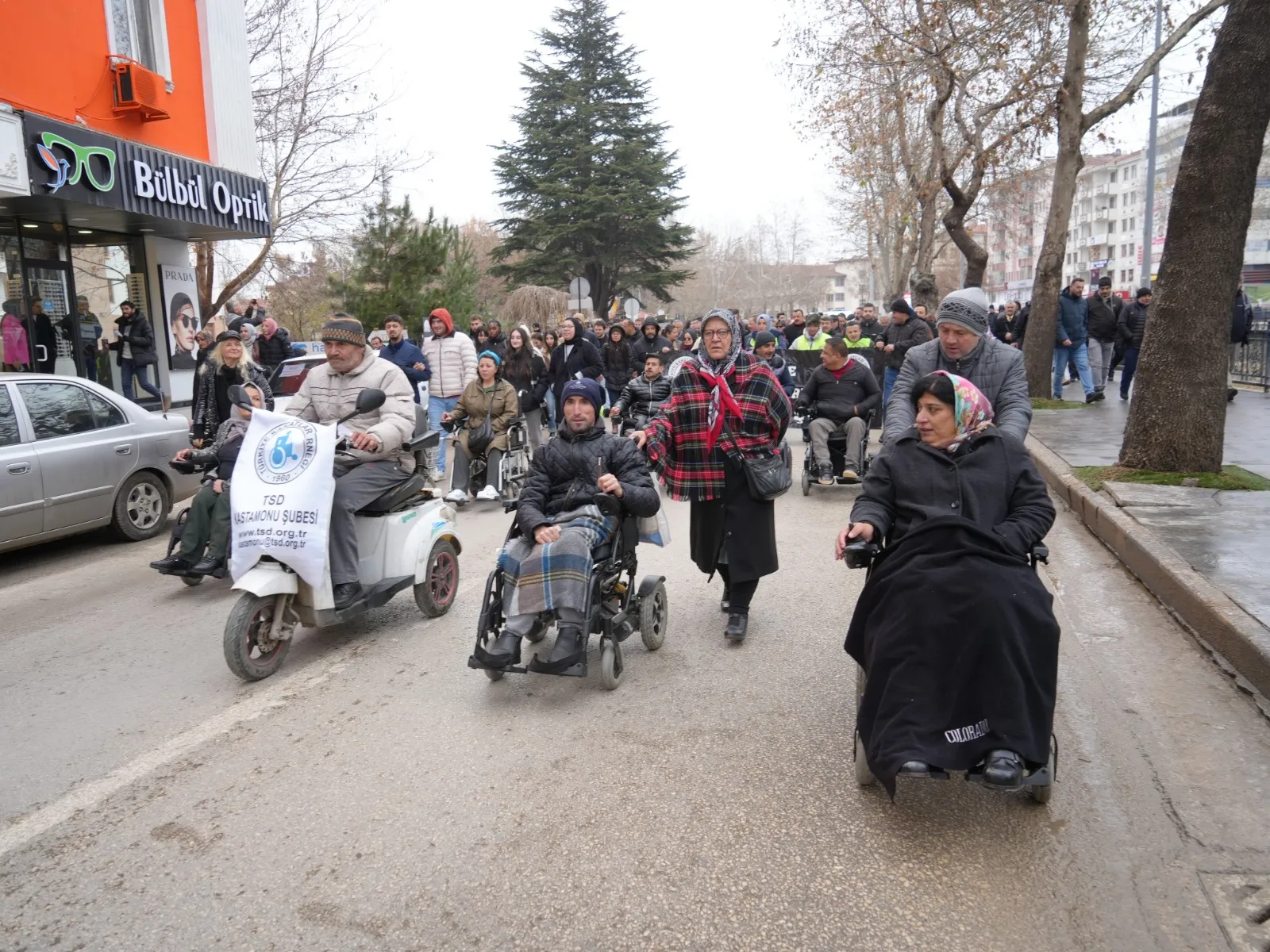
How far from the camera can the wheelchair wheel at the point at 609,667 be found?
4906 mm

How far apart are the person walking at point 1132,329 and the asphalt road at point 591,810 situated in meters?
12.6

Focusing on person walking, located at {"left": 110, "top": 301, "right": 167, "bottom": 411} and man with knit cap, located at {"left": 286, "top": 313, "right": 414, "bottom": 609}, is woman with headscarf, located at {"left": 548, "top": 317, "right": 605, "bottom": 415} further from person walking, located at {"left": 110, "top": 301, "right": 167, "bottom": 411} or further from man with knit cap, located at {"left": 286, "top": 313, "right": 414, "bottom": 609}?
man with knit cap, located at {"left": 286, "top": 313, "right": 414, "bottom": 609}

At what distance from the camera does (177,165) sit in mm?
17031

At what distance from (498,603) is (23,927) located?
94.2 inches

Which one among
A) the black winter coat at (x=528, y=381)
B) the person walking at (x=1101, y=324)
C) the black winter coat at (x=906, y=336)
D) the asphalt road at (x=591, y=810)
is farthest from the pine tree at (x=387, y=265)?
the asphalt road at (x=591, y=810)

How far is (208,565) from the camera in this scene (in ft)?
22.5

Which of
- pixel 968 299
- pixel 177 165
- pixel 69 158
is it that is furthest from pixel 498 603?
pixel 177 165

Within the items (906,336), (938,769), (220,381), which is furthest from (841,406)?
(938,769)

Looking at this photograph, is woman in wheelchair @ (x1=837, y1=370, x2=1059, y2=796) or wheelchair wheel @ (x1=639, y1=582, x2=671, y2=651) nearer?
woman in wheelchair @ (x1=837, y1=370, x2=1059, y2=796)

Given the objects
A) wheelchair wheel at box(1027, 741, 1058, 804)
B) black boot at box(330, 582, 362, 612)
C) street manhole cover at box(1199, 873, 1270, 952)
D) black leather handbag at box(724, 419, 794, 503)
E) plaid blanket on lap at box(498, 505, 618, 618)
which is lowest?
street manhole cover at box(1199, 873, 1270, 952)

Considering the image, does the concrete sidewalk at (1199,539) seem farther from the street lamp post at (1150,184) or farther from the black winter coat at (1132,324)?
the street lamp post at (1150,184)

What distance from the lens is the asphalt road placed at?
2965 millimetres

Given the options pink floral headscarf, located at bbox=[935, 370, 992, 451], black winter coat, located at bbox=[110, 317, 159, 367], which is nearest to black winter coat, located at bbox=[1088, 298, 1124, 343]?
pink floral headscarf, located at bbox=[935, 370, 992, 451]

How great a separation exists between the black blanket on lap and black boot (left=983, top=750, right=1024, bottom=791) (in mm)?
25
